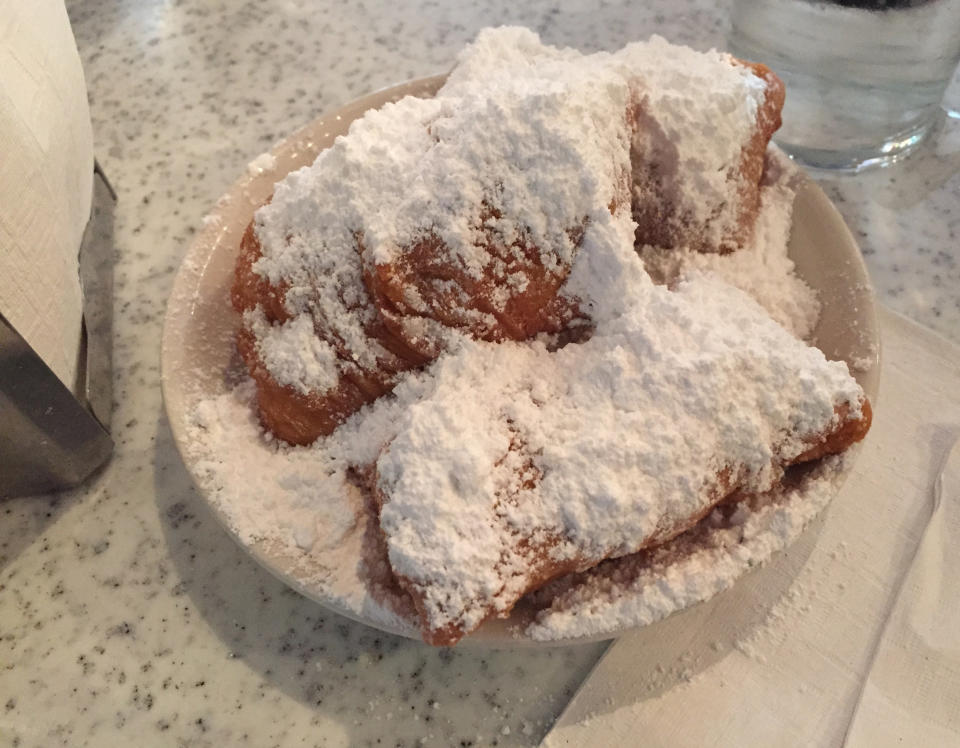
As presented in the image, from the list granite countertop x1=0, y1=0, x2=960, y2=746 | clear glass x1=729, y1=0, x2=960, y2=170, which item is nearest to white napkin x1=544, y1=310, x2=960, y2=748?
granite countertop x1=0, y1=0, x2=960, y2=746

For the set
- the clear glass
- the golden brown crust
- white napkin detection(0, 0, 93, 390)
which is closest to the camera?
the golden brown crust

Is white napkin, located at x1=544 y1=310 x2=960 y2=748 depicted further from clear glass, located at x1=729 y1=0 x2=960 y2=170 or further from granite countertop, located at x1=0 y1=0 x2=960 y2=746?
clear glass, located at x1=729 y1=0 x2=960 y2=170

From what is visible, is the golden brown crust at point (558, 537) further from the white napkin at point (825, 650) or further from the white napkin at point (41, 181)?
the white napkin at point (41, 181)

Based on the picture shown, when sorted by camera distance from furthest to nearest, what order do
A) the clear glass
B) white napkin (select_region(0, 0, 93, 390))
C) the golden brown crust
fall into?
the clear glass < white napkin (select_region(0, 0, 93, 390)) < the golden brown crust

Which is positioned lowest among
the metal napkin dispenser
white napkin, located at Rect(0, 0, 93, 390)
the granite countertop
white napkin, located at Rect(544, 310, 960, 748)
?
Result: white napkin, located at Rect(544, 310, 960, 748)

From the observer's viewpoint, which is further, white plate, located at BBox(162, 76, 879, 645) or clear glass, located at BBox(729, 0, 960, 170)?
clear glass, located at BBox(729, 0, 960, 170)

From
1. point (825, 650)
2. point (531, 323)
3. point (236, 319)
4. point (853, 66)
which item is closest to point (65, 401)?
point (236, 319)

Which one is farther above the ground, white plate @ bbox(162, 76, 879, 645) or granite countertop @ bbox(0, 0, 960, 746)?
white plate @ bbox(162, 76, 879, 645)
